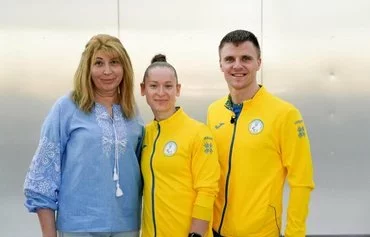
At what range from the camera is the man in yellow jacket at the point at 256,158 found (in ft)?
5.77

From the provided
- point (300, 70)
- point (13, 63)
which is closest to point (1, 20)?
point (13, 63)

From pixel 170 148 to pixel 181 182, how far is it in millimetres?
142

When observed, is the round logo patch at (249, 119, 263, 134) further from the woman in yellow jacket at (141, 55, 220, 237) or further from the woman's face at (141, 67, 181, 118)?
the woman's face at (141, 67, 181, 118)

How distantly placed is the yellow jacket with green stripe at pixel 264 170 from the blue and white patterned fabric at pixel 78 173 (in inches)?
16.9

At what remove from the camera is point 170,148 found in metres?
1.81

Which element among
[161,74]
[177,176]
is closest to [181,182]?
[177,176]

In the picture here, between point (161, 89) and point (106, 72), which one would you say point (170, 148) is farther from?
point (106, 72)

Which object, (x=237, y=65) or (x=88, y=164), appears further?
(x=237, y=65)

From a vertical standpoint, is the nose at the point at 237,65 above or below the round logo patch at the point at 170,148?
above

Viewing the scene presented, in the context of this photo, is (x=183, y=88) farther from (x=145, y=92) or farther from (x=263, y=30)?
(x=145, y=92)

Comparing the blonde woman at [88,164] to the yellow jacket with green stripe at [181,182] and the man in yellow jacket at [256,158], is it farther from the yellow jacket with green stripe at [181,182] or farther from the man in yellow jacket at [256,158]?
the man in yellow jacket at [256,158]

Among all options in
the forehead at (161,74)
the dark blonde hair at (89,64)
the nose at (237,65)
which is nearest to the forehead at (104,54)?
the dark blonde hair at (89,64)

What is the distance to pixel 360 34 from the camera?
3.12 meters

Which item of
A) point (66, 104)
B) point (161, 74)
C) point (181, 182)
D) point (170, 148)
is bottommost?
point (181, 182)
